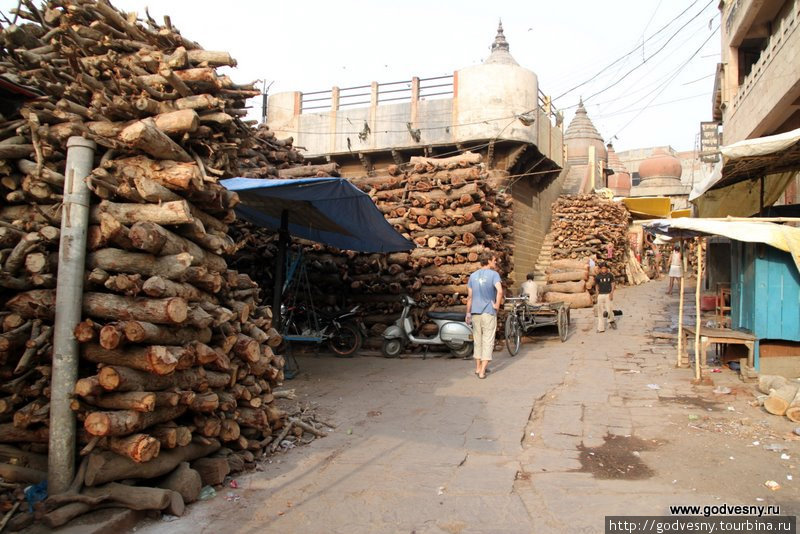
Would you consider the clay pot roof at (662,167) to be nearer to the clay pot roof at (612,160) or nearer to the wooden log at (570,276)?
the clay pot roof at (612,160)

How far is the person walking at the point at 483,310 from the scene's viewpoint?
8.30 metres

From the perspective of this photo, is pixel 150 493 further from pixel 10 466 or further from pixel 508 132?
pixel 508 132

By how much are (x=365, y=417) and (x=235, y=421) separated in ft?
6.28

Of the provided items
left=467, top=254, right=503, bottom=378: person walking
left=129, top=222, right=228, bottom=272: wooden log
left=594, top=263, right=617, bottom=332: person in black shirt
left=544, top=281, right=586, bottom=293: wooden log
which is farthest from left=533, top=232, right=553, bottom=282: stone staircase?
left=129, top=222, right=228, bottom=272: wooden log

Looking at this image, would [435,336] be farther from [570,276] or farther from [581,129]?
[581,129]

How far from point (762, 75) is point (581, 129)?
2386 cm

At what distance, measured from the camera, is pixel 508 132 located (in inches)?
719

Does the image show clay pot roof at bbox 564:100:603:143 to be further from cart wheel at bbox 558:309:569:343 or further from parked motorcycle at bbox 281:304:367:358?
parked motorcycle at bbox 281:304:367:358

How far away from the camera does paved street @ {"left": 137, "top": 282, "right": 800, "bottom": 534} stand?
3.67m

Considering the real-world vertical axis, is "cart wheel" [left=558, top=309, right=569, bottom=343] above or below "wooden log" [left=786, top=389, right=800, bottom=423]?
above

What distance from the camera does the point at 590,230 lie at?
73.0 feet

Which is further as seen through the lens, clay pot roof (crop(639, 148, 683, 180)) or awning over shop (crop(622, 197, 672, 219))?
clay pot roof (crop(639, 148, 683, 180))

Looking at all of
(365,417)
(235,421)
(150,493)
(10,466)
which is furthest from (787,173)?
(10,466)

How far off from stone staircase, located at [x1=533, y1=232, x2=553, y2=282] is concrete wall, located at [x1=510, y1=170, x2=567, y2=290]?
0.67ft
